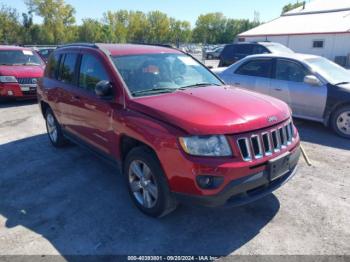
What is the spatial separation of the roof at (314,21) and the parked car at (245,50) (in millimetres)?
17563

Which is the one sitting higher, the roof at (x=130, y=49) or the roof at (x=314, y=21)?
the roof at (x=314, y=21)

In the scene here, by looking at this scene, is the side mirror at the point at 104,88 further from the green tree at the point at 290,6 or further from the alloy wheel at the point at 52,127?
the green tree at the point at 290,6

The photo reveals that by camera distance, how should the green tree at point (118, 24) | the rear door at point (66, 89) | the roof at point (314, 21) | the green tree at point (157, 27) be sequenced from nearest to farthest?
the rear door at point (66, 89) < the roof at point (314, 21) < the green tree at point (118, 24) < the green tree at point (157, 27)

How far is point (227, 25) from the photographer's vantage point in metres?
92.5

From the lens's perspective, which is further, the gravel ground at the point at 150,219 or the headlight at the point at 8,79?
the headlight at the point at 8,79

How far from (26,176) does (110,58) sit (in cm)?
231

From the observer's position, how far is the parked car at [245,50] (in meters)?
12.1

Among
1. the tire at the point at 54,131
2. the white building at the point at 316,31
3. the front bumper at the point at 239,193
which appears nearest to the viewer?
the front bumper at the point at 239,193

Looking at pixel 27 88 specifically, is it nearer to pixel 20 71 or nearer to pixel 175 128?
pixel 20 71

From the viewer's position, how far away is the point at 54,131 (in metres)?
5.93

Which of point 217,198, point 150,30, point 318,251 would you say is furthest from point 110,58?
point 150,30

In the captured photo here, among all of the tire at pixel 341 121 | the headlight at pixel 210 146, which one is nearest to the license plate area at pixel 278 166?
the headlight at pixel 210 146

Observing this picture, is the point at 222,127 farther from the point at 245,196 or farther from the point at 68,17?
the point at 68,17

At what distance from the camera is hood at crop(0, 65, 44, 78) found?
9664 millimetres
